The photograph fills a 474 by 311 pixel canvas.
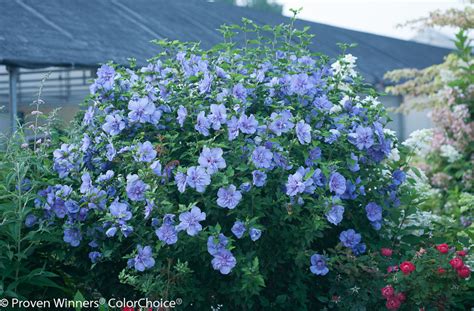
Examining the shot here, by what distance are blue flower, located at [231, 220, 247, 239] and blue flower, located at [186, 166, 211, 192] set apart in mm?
218

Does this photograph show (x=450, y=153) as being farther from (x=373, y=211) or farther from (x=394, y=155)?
(x=373, y=211)

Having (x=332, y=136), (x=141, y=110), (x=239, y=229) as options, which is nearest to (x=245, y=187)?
(x=239, y=229)

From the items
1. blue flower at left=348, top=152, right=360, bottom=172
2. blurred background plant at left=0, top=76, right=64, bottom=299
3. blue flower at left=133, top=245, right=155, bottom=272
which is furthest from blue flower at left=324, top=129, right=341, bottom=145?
blurred background plant at left=0, top=76, right=64, bottom=299

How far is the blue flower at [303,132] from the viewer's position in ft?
12.0

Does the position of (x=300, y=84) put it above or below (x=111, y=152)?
above

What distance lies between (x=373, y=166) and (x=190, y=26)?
13.1 m

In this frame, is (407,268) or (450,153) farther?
(450,153)

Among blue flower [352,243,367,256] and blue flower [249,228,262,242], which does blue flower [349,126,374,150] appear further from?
blue flower [249,228,262,242]

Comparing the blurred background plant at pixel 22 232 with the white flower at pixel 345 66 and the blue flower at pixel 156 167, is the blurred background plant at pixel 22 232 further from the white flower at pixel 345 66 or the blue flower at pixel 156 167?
the white flower at pixel 345 66

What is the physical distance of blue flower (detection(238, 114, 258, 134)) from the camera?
3611 millimetres

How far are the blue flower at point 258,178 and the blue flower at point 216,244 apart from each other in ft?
0.96

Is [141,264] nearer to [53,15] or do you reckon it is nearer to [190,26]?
[53,15]

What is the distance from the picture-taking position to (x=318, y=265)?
3.66m

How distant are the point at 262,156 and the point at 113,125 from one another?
0.86m
